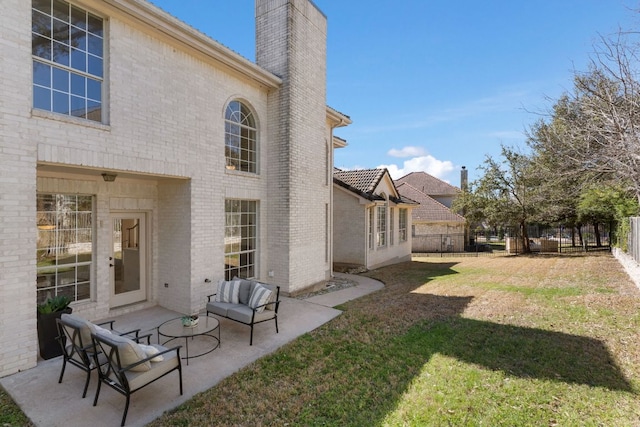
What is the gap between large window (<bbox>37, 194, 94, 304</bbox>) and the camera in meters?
6.34

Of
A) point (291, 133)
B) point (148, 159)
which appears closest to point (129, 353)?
point (148, 159)

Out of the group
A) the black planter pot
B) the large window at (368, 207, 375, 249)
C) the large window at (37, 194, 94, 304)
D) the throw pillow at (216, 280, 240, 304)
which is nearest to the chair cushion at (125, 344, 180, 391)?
the black planter pot

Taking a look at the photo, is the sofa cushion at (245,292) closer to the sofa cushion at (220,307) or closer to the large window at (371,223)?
the sofa cushion at (220,307)

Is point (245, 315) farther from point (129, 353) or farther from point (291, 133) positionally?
point (291, 133)

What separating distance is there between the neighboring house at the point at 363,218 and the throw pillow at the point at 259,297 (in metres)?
8.99

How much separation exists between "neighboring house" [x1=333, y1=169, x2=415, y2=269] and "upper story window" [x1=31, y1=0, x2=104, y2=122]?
10.9 m

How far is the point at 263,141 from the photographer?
984cm

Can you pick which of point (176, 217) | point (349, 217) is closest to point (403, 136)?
point (349, 217)

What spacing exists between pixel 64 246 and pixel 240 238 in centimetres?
411

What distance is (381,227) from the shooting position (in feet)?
55.7

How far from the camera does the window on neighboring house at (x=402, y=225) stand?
63.7ft

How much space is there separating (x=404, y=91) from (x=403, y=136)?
7038 mm

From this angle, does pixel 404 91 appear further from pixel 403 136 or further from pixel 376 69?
pixel 403 136

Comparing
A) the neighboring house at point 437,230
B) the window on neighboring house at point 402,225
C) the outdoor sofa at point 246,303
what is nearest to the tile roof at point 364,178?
the window on neighboring house at point 402,225
